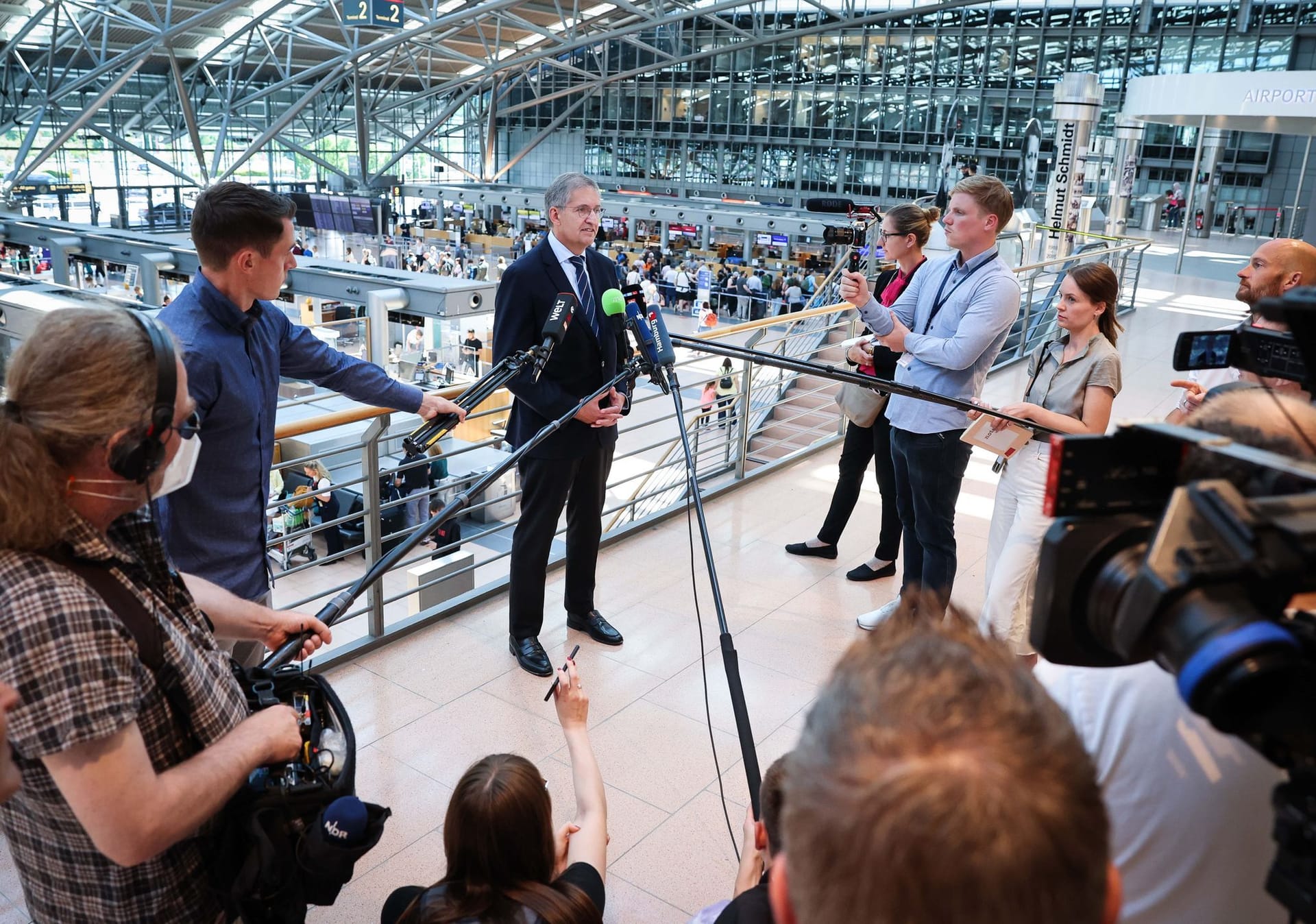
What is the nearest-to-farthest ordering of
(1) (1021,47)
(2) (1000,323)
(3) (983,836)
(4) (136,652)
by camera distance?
(3) (983,836) < (4) (136,652) < (2) (1000,323) < (1) (1021,47)

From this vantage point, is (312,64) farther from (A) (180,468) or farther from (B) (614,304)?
(A) (180,468)

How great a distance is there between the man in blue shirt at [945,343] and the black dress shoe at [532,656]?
135 cm

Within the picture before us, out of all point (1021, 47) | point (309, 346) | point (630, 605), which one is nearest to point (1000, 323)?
point (630, 605)

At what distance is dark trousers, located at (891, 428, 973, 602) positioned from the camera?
3.33 m

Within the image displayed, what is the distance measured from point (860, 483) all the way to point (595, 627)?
4.85 ft

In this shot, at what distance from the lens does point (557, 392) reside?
3145mm

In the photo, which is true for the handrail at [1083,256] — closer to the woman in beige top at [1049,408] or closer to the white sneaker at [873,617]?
the white sneaker at [873,617]

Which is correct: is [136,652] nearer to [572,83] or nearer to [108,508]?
[108,508]

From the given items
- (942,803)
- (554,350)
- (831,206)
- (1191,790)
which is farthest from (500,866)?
(831,206)

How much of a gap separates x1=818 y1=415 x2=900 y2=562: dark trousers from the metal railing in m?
0.55

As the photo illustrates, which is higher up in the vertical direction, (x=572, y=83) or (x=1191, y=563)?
(x=572, y=83)

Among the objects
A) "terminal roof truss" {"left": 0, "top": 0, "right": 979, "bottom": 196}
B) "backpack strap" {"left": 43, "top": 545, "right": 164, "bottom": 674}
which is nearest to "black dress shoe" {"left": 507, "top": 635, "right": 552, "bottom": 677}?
"backpack strap" {"left": 43, "top": 545, "right": 164, "bottom": 674}

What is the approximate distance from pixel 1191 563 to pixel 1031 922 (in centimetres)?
31

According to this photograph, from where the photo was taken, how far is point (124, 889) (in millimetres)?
1323
